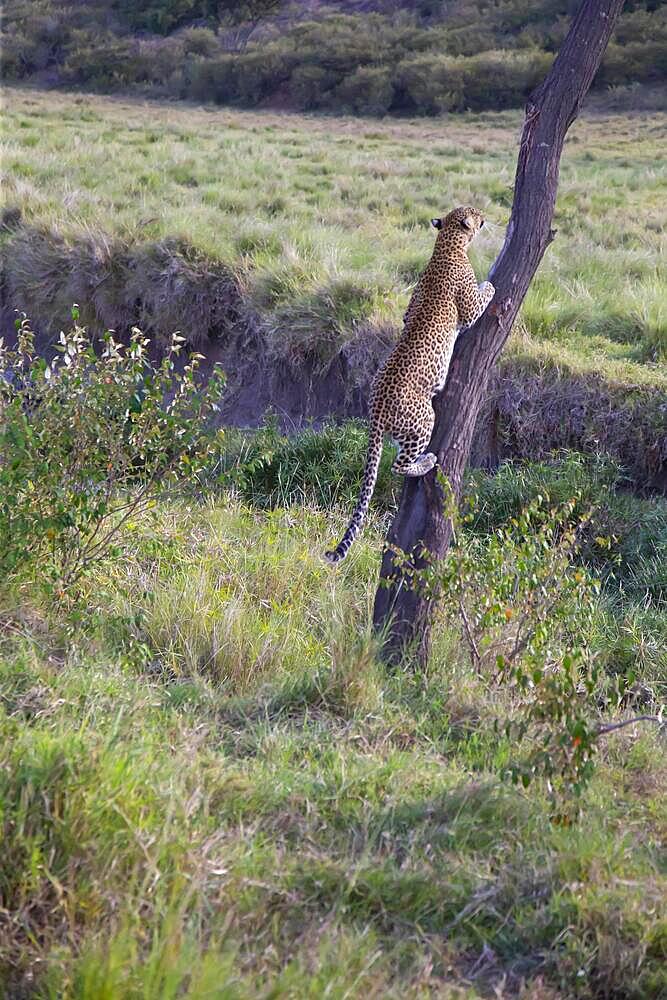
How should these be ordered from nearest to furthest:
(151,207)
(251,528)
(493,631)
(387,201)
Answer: (493,631) → (251,528) → (151,207) → (387,201)

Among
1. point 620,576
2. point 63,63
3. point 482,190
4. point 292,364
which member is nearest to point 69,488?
point 620,576

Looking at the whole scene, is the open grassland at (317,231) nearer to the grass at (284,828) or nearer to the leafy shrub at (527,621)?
the leafy shrub at (527,621)

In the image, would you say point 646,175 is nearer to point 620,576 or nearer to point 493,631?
point 620,576

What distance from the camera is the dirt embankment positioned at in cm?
782

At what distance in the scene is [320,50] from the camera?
34438mm

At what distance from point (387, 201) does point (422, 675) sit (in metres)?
9.93

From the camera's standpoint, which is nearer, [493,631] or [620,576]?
[493,631]

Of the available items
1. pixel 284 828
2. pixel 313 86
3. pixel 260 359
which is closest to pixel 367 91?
pixel 313 86

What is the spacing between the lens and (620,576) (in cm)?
685

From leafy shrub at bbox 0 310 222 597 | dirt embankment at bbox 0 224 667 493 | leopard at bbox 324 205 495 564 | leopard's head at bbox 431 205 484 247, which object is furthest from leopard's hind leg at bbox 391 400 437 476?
dirt embankment at bbox 0 224 667 493

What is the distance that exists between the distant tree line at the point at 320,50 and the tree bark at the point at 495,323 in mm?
26835

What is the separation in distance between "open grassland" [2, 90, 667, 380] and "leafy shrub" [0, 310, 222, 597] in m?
3.74

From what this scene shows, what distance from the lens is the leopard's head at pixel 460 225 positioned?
614 cm

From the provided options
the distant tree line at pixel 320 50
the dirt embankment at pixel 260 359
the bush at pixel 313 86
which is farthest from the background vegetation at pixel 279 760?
the bush at pixel 313 86
